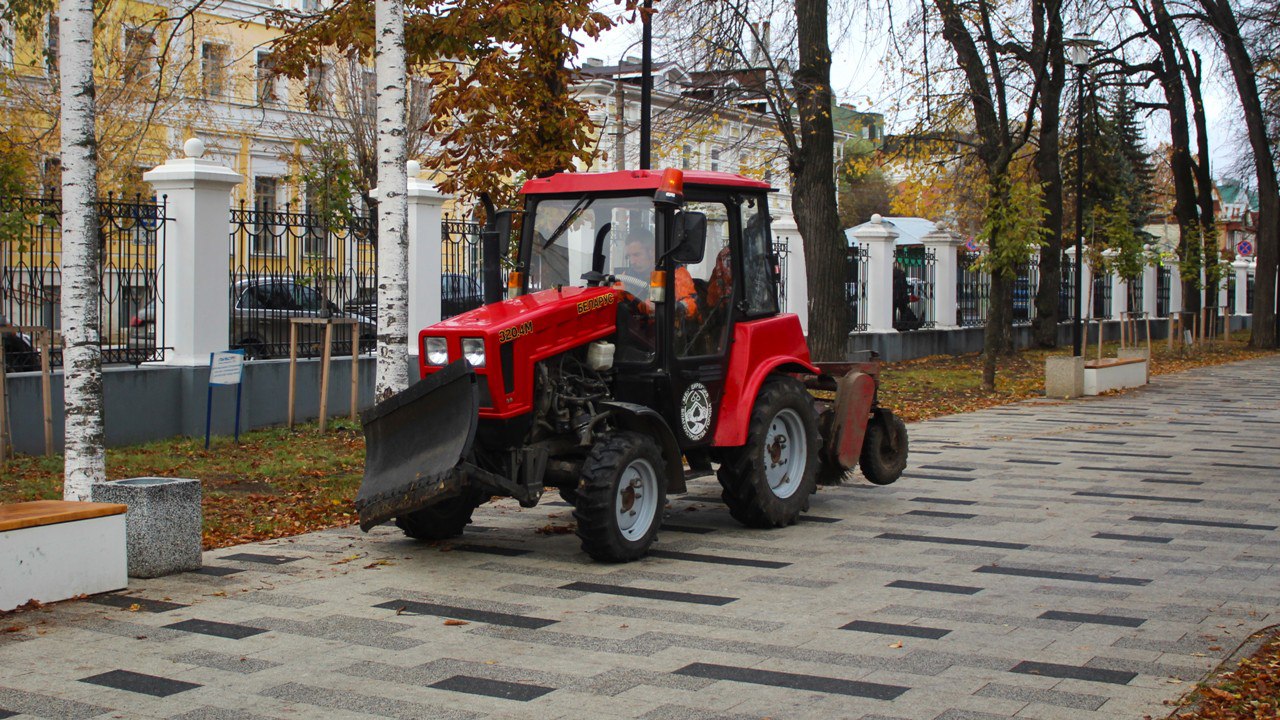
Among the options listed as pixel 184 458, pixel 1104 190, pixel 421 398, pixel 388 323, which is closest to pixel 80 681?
pixel 421 398

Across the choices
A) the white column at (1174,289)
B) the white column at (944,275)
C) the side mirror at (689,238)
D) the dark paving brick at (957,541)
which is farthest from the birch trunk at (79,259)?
the white column at (1174,289)

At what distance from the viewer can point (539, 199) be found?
981 cm

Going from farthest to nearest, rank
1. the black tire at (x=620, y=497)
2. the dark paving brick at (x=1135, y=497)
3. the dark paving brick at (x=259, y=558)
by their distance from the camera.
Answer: the dark paving brick at (x=1135, y=497) < the dark paving brick at (x=259, y=558) < the black tire at (x=620, y=497)

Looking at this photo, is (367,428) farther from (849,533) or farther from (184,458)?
(184,458)

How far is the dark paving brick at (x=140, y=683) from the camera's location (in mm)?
5887

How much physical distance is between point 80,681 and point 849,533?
5.38 metres

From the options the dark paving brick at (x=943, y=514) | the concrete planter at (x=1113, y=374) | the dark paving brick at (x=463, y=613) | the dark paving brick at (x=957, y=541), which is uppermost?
the concrete planter at (x=1113, y=374)

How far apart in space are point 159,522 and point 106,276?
7011 mm

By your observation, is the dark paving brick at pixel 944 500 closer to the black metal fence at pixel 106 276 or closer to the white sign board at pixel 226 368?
the white sign board at pixel 226 368

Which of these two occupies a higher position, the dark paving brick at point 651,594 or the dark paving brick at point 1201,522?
the dark paving brick at point 1201,522

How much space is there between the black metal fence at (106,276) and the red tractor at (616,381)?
5.75 m

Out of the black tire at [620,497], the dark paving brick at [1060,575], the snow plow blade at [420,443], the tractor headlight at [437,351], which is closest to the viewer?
the snow plow blade at [420,443]

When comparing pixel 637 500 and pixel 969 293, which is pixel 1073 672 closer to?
pixel 637 500

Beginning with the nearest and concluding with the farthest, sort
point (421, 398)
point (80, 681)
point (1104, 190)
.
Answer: point (80, 681)
point (421, 398)
point (1104, 190)
